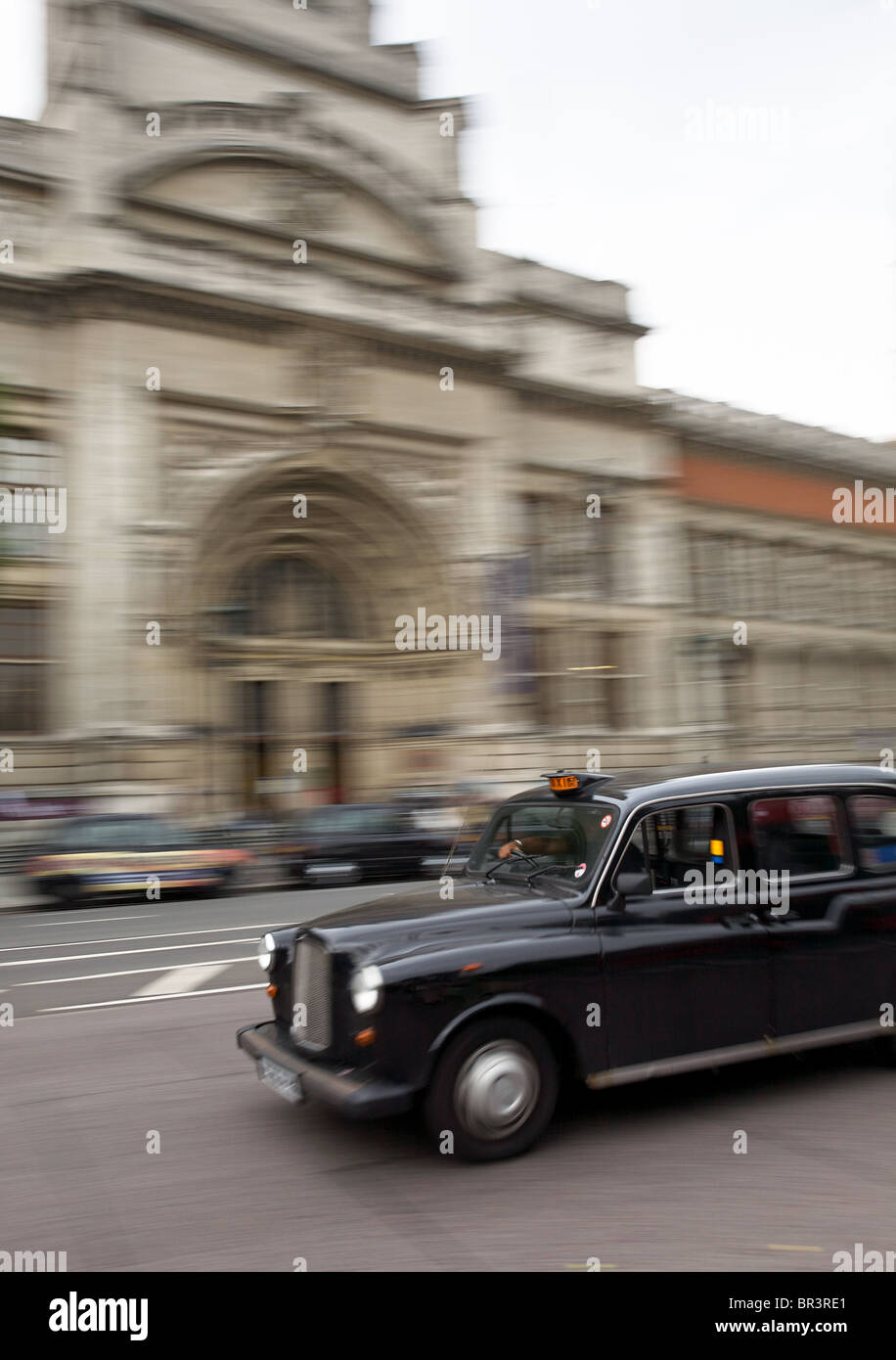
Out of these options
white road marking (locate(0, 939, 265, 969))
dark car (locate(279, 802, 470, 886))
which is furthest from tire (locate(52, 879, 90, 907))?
white road marking (locate(0, 939, 265, 969))

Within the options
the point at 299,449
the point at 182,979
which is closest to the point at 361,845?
the point at 182,979

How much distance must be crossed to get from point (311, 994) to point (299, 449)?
25.0 meters

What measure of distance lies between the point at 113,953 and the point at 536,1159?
286 inches

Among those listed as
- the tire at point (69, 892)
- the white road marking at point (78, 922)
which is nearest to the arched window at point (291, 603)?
the tire at point (69, 892)

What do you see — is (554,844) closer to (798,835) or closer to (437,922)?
(437,922)

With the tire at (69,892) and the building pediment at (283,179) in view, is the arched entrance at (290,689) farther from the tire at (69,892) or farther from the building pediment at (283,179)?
the tire at (69,892)

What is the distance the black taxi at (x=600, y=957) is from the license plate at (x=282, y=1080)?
0.02 meters

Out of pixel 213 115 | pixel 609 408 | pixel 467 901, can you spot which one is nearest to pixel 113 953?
pixel 467 901

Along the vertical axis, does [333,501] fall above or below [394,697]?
above

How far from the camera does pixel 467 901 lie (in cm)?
533

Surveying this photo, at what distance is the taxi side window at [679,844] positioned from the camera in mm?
5301

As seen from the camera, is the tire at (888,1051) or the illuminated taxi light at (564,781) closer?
the illuminated taxi light at (564,781)

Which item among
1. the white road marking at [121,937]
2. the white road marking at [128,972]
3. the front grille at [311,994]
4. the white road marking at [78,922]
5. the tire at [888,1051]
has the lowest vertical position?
the white road marking at [78,922]
